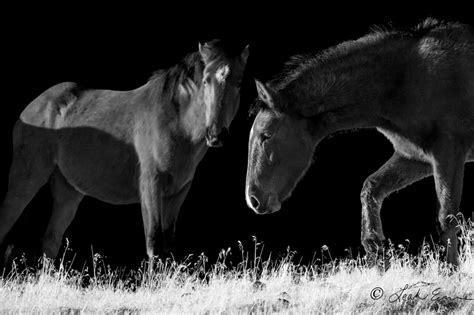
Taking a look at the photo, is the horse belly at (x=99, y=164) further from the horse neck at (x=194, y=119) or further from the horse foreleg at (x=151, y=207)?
the horse neck at (x=194, y=119)

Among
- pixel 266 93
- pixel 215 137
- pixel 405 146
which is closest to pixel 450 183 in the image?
pixel 405 146

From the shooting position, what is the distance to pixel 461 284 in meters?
11.2

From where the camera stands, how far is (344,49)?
39.9 ft

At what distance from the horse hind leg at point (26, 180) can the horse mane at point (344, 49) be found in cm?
318

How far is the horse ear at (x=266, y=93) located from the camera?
11547 mm

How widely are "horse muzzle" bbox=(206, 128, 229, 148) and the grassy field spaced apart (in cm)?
133

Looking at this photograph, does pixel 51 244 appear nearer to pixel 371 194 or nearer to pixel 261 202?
pixel 261 202

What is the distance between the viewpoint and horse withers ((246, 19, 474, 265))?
11.7m

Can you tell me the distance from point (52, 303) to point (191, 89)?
303 centimetres

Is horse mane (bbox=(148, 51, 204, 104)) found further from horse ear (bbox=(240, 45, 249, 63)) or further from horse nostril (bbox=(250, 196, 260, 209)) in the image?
horse nostril (bbox=(250, 196, 260, 209))

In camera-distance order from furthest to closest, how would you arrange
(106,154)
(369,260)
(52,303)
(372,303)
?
1. (106,154)
2. (369,260)
3. (52,303)
4. (372,303)

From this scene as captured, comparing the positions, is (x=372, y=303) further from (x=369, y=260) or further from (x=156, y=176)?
(x=156, y=176)

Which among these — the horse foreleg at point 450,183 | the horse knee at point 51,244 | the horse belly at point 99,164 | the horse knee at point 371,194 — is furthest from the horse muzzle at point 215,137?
the horse knee at point 51,244

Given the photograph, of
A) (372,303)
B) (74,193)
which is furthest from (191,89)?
(372,303)
